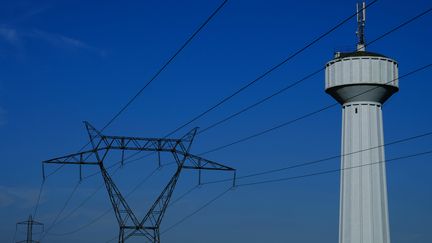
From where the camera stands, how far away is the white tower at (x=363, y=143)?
49000 millimetres

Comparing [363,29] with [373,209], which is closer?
[373,209]

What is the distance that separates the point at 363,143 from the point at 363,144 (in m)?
0.08

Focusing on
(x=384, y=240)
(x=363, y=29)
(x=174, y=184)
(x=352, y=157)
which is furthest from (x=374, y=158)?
(x=174, y=184)

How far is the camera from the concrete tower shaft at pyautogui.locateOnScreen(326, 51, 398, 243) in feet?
161

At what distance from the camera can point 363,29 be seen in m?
55.4

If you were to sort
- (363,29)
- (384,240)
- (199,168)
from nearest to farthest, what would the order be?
(199,168) < (384,240) < (363,29)

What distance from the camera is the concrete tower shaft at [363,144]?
49000mm

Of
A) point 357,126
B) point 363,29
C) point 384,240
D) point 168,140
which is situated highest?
point 363,29

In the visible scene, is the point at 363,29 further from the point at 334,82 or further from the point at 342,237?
the point at 342,237

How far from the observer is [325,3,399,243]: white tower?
161ft

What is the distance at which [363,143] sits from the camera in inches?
1970

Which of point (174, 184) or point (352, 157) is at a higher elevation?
point (352, 157)

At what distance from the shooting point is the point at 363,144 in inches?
1971

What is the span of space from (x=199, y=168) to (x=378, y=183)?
13785 millimetres
